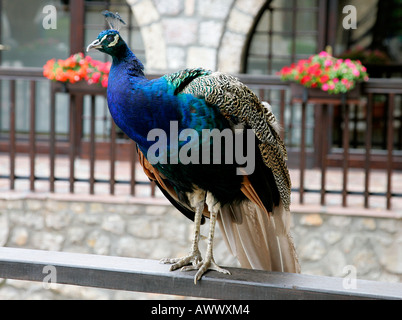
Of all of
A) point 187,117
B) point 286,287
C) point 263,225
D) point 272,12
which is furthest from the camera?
point 272,12

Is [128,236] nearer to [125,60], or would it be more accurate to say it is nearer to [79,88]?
[79,88]

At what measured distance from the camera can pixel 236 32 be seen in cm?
459

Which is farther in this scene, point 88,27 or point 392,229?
point 88,27

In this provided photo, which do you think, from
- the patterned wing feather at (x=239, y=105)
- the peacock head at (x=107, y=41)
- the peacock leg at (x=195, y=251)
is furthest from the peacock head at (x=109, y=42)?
the peacock leg at (x=195, y=251)

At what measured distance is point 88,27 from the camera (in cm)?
511

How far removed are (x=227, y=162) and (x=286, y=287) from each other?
402mm

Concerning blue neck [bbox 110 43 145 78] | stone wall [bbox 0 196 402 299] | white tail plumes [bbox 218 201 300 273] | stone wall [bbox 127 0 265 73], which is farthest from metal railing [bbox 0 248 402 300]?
stone wall [bbox 127 0 265 73]

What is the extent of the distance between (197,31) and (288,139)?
130 cm

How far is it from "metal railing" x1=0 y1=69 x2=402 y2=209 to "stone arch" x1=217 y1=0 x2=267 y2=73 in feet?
1.39

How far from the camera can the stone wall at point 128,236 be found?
139 inches

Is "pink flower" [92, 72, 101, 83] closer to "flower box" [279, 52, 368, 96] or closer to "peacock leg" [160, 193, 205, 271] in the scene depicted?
"flower box" [279, 52, 368, 96]

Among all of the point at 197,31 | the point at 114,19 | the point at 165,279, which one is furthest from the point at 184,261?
the point at 197,31

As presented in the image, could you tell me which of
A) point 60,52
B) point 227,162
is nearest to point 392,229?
point 227,162
